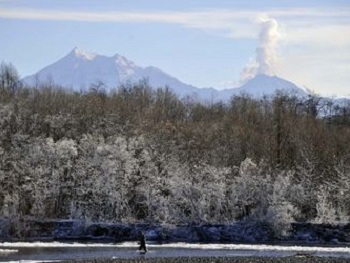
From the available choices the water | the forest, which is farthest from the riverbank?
the forest

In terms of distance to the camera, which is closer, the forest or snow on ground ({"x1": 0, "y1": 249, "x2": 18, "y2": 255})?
snow on ground ({"x1": 0, "y1": 249, "x2": 18, "y2": 255})

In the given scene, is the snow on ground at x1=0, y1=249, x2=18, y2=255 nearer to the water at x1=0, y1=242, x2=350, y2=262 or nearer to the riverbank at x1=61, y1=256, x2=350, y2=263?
the water at x1=0, y1=242, x2=350, y2=262

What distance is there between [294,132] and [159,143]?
24575mm

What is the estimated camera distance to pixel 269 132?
11950cm

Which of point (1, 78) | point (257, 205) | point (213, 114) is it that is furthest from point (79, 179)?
point (1, 78)

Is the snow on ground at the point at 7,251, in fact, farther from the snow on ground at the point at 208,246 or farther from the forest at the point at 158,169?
the forest at the point at 158,169

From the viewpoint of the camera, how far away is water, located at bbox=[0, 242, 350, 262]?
61375 mm

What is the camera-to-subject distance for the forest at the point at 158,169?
90250 millimetres

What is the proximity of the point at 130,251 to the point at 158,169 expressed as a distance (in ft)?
107

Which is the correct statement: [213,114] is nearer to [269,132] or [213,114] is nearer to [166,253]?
[269,132]

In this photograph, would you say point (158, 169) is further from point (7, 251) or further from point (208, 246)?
point (7, 251)

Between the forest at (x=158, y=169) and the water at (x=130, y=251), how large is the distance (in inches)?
473

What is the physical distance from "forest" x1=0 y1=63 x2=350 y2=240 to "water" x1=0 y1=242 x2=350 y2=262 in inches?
473

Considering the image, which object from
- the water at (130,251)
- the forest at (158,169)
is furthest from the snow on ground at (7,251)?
the forest at (158,169)
